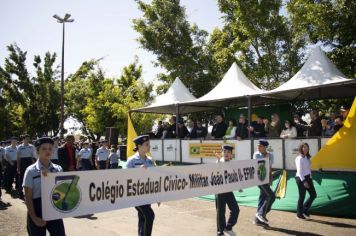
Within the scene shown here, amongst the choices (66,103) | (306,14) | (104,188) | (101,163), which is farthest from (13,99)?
(104,188)

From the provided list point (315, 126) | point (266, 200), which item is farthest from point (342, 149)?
point (266, 200)

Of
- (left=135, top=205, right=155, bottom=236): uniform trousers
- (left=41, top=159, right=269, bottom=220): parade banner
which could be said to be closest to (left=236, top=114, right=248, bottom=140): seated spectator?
(left=41, top=159, right=269, bottom=220): parade banner

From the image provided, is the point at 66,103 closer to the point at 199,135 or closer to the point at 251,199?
the point at 199,135

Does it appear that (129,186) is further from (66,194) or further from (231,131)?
(231,131)

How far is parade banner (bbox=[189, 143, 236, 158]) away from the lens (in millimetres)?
13472

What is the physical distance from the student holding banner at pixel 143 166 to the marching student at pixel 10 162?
937cm

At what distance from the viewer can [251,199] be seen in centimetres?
1110

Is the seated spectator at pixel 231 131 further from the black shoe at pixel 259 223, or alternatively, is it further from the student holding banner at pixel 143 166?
the student holding banner at pixel 143 166

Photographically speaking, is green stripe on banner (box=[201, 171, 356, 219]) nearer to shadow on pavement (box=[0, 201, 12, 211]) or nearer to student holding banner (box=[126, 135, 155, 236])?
student holding banner (box=[126, 135, 155, 236])

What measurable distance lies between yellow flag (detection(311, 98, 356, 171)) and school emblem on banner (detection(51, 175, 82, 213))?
7.42m

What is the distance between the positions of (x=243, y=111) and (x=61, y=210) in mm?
13400

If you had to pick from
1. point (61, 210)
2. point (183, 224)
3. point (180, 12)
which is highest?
point (180, 12)

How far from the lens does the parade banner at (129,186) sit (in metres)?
4.51

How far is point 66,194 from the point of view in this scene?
460cm
